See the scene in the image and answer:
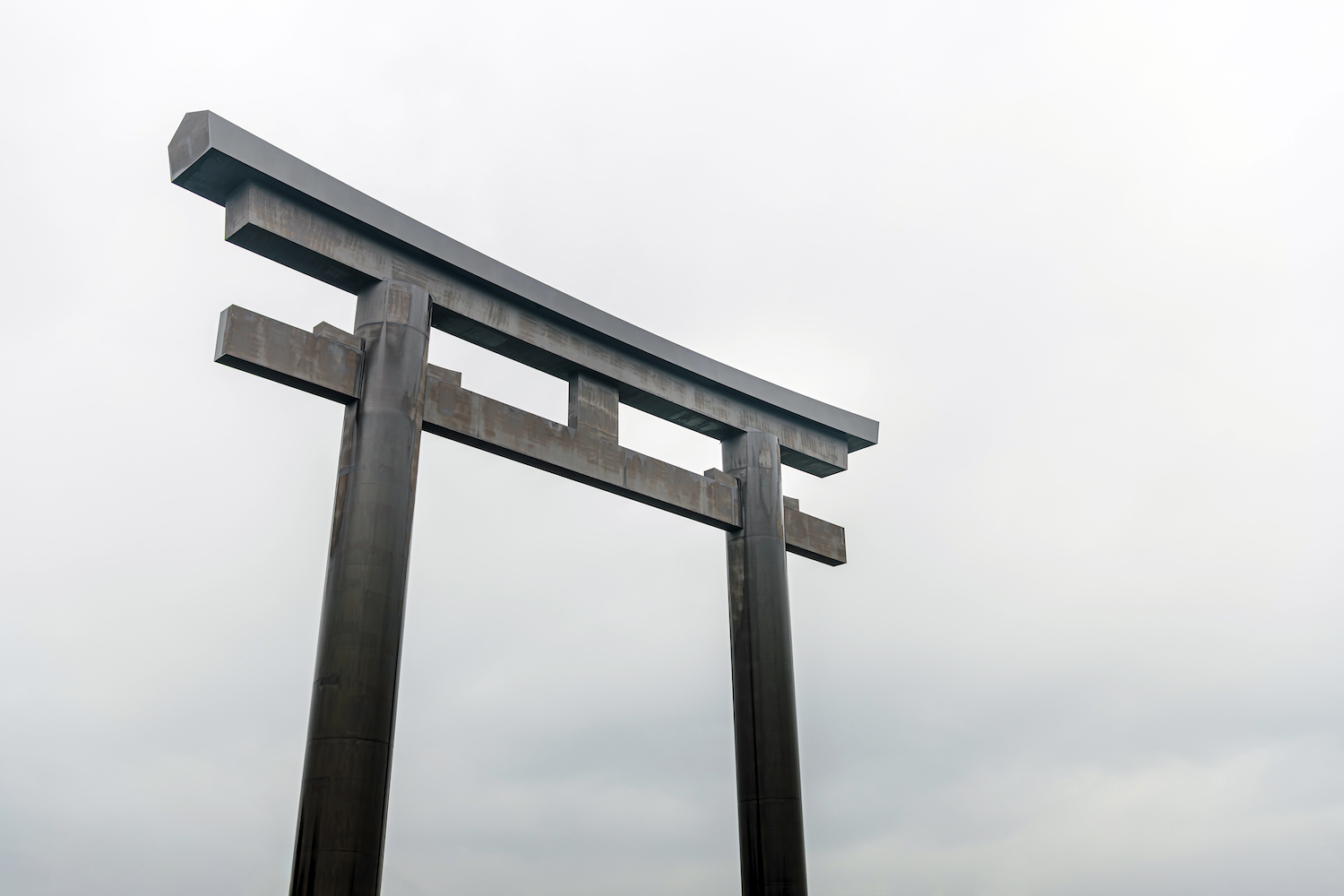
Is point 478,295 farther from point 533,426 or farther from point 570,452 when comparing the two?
point 570,452

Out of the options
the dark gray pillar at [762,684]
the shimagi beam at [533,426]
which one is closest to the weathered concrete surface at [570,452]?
the shimagi beam at [533,426]

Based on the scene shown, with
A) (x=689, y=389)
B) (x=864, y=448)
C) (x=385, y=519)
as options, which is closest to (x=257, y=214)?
(x=385, y=519)

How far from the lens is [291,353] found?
9.39 meters

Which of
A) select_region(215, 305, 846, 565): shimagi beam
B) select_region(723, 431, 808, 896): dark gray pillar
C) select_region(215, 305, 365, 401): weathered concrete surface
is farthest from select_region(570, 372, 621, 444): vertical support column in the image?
select_region(215, 305, 365, 401): weathered concrete surface

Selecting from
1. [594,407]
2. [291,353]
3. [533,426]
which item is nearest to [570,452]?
[533,426]

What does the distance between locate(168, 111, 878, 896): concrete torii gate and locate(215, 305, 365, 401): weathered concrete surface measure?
2 cm

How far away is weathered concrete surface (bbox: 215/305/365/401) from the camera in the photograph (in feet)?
29.7

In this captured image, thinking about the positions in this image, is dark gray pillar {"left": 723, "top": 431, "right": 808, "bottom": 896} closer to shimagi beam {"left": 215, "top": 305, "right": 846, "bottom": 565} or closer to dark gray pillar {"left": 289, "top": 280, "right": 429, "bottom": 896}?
shimagi beam {"left": 215, "top": 305, "right": 846, "bottom": 565}

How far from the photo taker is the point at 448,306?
35.6 ft

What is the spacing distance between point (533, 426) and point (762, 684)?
391 cm

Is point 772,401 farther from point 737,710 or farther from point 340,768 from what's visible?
point 340,768

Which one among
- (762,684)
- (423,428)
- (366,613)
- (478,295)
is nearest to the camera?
(366,613)

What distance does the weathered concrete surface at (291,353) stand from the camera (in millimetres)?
9062

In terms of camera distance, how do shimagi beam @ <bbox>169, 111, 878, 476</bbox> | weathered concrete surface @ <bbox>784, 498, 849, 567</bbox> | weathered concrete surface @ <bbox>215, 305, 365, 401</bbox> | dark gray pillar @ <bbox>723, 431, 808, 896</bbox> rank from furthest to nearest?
weathered concrete surface @ <bbox>784, 498, 849, 567</bbox> < dark gray pillar @ <bbox>723, 431, 808, 896</bbox> < shimagi beam @ <bbox>169, 111, 878, 476</bbox> < weathered concrete surface @ <bbox>215, 305, 365, 401</bbox>
